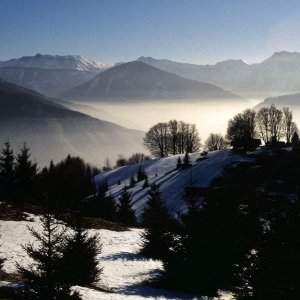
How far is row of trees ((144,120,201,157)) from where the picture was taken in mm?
144125

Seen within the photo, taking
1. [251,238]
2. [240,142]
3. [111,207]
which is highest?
[240,142]

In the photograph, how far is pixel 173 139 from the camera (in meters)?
143

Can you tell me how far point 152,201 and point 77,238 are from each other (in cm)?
1685

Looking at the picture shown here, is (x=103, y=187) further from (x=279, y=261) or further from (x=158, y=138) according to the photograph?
(x=158, y=138)

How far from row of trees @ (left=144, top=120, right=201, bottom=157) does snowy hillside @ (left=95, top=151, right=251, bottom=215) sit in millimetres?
25845

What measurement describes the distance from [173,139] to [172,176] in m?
49.0

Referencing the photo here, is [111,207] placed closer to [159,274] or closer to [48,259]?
[159,274]

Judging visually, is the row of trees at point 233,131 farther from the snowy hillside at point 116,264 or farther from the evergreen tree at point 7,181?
the snowy hillside at point 116,264

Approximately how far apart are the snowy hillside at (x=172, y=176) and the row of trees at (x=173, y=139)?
25.8 metres

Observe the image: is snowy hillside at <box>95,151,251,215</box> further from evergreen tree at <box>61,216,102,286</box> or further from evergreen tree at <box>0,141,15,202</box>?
evergreen tree at <box>61,216,102,286</box>

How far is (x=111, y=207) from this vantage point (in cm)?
6381

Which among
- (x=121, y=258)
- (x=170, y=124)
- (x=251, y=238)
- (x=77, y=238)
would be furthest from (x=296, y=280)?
(x=170, y=124)

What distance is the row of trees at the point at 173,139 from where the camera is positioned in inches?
5674

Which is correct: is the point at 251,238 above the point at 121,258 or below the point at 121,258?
above
